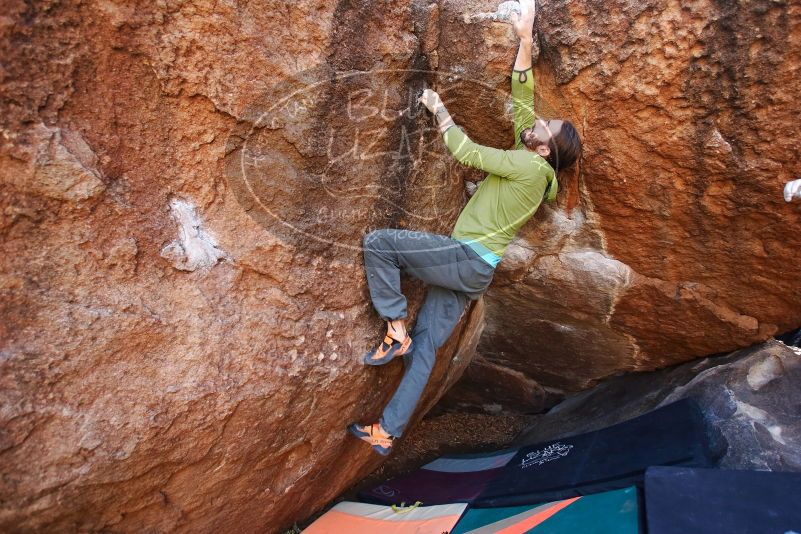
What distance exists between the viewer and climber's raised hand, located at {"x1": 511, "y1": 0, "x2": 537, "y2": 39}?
208 centimetres

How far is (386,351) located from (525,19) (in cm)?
134

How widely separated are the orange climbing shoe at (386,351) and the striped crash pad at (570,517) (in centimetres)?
88

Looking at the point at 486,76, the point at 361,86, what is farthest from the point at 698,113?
the point at 361,86

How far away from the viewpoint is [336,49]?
1998 mm

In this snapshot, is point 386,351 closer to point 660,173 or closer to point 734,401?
point 660,173

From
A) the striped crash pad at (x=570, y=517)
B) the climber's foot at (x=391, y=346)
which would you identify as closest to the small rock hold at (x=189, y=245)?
the climber's foot at (x=391, y=346)

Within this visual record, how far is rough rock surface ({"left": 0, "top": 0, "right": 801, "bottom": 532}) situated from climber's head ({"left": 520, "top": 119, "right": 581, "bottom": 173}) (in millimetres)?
107

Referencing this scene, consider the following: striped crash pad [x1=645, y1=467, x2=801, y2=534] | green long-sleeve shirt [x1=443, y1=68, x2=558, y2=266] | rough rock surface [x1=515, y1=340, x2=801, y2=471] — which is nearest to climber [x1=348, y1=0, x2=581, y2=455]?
green long-sleeve shirt [x1=443, y1=68, x2=558, y2=266]

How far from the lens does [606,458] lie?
265 cm

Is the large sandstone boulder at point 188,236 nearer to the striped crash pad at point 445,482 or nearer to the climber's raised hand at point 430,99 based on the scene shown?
the climber's raised hand at point 430,99

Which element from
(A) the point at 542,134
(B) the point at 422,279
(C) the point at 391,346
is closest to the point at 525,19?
(A) the point at 542,134

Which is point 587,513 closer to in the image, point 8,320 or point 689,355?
point 689,355

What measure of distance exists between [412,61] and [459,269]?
0.80m

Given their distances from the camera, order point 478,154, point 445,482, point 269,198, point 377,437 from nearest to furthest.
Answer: point 269,198, point 478,154, point 377,437, point 445,482
